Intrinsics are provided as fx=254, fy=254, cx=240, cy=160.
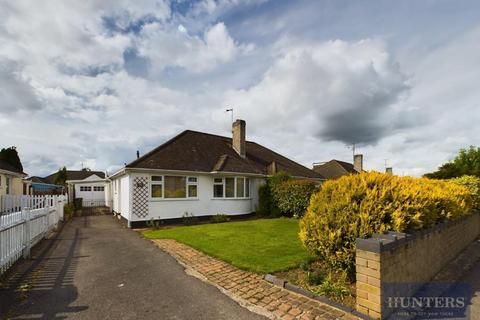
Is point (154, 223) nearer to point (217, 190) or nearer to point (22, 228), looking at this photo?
point (217, 190)

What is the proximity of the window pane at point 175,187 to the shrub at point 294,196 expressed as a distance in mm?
6234

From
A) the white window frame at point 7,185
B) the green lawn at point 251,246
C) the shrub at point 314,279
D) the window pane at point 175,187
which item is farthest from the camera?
the white window frame at point 7,185

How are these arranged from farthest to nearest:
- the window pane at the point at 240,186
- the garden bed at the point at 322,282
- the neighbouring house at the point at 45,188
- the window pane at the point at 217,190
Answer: the neighbouring house at the point at 45,188
the window pane at the point at 240,186
the window pane at the point at 217,190
the garden bed at the point at 322,282

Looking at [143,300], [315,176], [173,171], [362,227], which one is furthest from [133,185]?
[315,176]

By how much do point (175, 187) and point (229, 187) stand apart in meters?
3.87

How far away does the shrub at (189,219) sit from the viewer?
49.2 ft

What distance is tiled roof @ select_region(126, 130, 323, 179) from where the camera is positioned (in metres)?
14.8

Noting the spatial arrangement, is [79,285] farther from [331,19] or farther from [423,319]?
[331,19]

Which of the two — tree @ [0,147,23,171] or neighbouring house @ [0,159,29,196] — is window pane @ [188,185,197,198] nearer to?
neighbouring house @ [0,159,29,196]

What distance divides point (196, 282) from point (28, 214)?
20.5 feet

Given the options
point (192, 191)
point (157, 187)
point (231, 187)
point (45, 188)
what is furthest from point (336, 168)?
point (45, 188)

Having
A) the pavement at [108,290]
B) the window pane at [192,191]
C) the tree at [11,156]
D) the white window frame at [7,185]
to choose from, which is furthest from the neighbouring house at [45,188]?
the pavement at [108,290]

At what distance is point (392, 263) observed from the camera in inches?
160

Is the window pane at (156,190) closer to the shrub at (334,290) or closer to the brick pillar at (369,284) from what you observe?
the shrub at (334,290)
